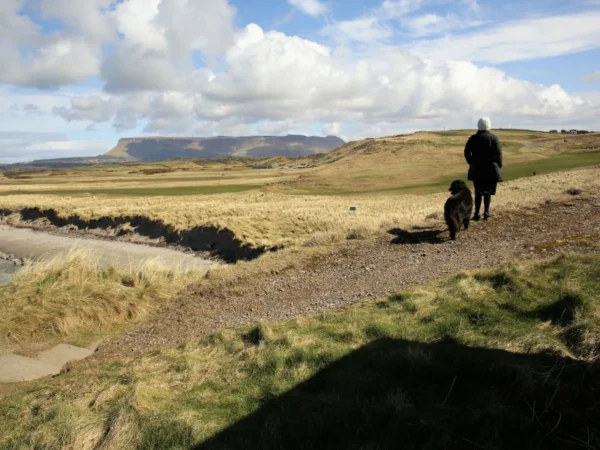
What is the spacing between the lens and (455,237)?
11.9 m

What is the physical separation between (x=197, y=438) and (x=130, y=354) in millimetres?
4502

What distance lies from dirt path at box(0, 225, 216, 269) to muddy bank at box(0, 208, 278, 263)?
1178 mm

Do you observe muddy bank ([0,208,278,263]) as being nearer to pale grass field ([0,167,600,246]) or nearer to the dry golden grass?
pale grass field ([0,167,600,246])

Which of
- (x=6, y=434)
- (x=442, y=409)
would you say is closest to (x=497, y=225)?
(x=442, y=409)

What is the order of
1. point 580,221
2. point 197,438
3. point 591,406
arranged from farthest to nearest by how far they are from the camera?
point 580,221 < point 197,438 < point 591,406

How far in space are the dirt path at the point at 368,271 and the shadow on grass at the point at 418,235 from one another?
3cm

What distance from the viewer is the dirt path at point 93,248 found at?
25009mm

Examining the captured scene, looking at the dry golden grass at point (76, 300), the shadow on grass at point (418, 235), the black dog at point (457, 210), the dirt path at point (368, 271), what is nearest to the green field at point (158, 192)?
the dry golden grass at point (76, 300)

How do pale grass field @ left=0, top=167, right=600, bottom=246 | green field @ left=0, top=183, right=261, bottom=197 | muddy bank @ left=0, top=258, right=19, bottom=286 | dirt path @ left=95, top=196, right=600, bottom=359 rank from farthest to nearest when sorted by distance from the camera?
green field @ left=0, top=183, right=261, bottom=197 < muddy bank @ left=0, top=258, right=19, bottom=286 < pale grass field @ left=0, top=167, right=600, bottom=246 < dirt path @ left=95, top=196, right=600, bottom=359

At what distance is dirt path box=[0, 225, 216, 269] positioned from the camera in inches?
985

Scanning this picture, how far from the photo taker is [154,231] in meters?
32.4

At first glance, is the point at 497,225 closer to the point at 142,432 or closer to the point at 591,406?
the point at 591,406

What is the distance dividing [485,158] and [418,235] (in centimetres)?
272

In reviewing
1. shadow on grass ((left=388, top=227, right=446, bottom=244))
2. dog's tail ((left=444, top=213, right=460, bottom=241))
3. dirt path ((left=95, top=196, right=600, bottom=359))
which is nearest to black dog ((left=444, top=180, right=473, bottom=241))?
dog's tail ((left=444, top=213, right=460, bottom=241))
